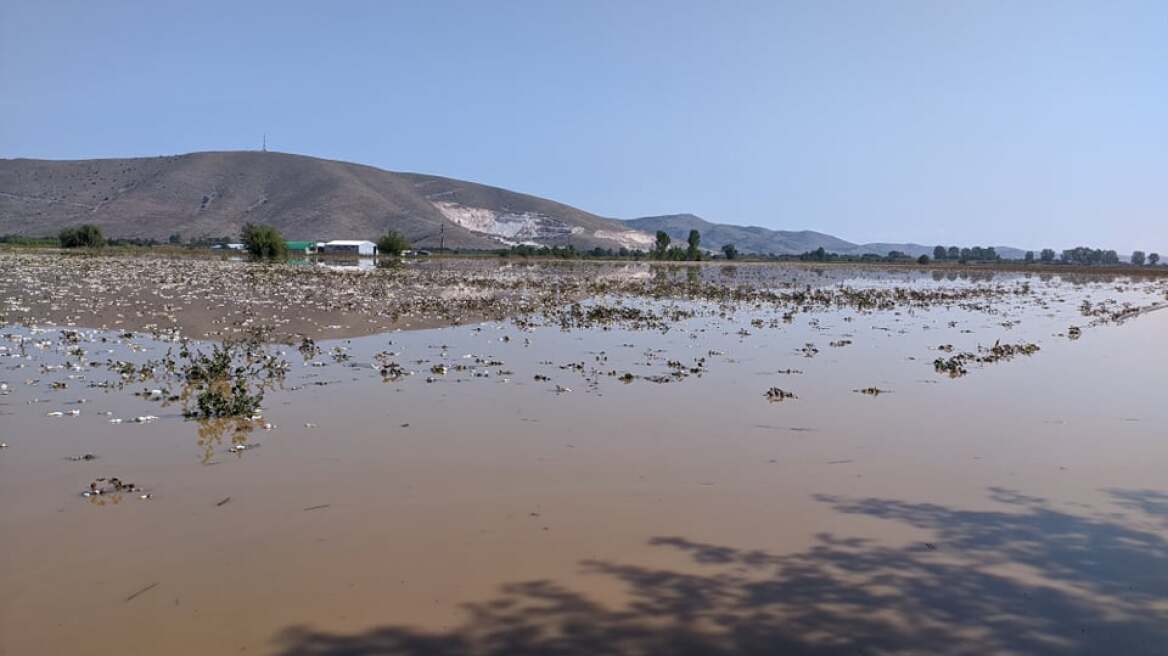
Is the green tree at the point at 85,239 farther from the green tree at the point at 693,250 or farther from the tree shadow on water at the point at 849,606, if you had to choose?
the tree shadow on water at the point at 849,606

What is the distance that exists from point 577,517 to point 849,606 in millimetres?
2581

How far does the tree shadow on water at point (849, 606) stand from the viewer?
521cm

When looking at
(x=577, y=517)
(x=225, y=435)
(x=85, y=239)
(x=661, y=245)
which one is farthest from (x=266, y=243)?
(x=661, y=245)

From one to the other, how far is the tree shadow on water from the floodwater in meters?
0.03

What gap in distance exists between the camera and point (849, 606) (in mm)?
5805

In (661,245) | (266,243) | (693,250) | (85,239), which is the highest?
(661,245)

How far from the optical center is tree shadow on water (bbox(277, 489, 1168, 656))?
5.21 meters

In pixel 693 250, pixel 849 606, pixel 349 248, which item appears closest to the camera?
pixel 849 606

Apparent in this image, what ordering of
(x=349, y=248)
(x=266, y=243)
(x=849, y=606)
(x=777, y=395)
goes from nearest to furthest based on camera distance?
(x=849, y=606) < (x=777, y=395) < (x=266, y=243) < (x=349, y=248)

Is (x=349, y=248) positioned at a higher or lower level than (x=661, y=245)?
lower

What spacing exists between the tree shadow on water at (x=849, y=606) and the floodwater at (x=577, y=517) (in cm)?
3

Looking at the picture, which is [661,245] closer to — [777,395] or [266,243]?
[266,243]

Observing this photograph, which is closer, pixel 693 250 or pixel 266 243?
pixel 266 243

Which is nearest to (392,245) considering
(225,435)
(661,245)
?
(661,245)
